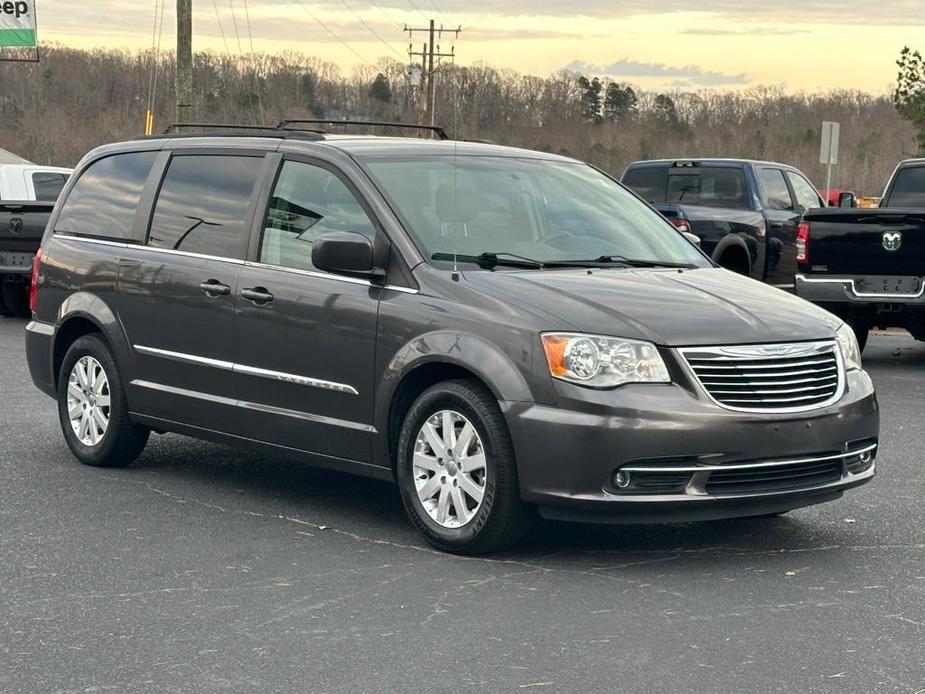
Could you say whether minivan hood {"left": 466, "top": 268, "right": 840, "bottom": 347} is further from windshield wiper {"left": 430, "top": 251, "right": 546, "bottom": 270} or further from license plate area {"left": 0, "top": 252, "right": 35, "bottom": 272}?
license plate area {"left": 0, "top": 252, "right": 35, "bottom": 272}

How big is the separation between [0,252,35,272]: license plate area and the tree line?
Result: 71322mm

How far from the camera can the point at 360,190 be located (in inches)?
271

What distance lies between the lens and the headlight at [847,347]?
6473 millimetres

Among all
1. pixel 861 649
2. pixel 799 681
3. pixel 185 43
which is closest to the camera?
pixel 799 681

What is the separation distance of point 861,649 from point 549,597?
1188 mm

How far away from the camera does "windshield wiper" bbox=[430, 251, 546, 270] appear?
6629 mm

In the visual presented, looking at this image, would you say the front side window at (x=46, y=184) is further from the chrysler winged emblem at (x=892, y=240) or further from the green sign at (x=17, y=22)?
the green sign at (x=17, y=22)

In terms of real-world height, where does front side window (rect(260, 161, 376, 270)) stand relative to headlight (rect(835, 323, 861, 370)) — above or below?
above

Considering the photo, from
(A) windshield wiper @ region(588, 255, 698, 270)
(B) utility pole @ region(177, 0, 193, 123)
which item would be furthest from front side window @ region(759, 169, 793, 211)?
(B) utility pole @ region(177, 0, 193, 123)

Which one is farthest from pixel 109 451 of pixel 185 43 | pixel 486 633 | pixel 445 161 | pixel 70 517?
pixel 185 43

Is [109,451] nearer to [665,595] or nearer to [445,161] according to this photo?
[445,161]

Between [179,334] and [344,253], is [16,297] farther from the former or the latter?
[344,253]

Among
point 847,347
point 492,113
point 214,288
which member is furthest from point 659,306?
point 492,113

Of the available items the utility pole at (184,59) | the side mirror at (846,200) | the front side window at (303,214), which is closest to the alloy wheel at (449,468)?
the front side window at (303,214)
